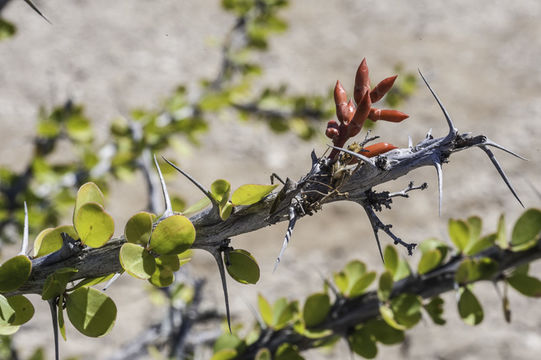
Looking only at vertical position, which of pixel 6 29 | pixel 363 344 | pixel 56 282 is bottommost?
pixel 363 344

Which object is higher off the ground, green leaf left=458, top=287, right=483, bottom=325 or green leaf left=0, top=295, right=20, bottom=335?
green leaf left=0, top=295, right=20, bottom=335

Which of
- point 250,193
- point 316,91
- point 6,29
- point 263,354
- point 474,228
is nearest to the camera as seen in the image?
point 250,193

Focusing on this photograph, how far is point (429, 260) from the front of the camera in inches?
36.6

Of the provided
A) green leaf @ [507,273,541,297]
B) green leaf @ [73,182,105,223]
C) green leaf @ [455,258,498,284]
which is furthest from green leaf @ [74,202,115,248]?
green leaf @ [507,273,541,297]

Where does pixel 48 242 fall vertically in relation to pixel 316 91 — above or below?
below

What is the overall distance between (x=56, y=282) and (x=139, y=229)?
0.11 m

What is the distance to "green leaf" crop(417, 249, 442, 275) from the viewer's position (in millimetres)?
924

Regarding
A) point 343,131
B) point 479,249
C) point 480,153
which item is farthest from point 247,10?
point 480,153

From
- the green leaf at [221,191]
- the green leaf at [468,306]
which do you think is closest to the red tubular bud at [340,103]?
the green leaf at [221,191]

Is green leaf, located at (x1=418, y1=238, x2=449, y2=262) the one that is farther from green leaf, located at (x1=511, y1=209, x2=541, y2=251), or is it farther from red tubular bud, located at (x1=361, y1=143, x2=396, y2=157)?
red tubular bud, located at (x1=361, y1=143, x2=396, y2=157)

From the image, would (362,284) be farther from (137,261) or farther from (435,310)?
(137,261)

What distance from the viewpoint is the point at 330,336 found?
3.08 ft

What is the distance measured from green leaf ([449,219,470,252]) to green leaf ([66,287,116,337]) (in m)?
0.60

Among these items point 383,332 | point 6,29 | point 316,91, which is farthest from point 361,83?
point 316,91
